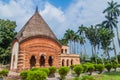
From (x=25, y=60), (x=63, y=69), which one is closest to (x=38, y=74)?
(x=63, y=69)

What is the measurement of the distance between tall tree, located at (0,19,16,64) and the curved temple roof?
15485mm

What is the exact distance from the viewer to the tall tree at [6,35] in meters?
44.2

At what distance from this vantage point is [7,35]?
45.2 metres

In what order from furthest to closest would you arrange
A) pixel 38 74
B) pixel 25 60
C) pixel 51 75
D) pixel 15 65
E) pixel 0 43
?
pixel 0 43 < pixel 15 65 < pixel 25 60 < pixel 51 75 < pixel 38 74

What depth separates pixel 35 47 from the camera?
28578 mm

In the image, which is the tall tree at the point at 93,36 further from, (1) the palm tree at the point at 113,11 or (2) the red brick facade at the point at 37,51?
(2) the red brick facade at the point at 37,51

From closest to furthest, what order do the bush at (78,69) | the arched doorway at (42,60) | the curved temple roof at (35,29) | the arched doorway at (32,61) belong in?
the bush at (78,69)
the arched doorway at (32,61)
the curved temple roof at (35,29)
the arched doorway at (42,60)

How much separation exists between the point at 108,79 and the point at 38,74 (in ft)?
30.6

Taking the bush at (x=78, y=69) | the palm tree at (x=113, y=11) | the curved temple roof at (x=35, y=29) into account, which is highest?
the palm tree at (x=113, y=11)

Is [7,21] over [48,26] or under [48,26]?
over

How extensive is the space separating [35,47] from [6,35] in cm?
1847

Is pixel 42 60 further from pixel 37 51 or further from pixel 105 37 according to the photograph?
pixel 105 37

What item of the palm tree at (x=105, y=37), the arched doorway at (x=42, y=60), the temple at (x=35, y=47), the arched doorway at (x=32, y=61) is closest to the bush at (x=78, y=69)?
the temple at (x=35, y=47)

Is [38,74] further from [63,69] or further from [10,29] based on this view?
[10,29]
